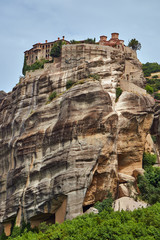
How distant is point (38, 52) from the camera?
206ft

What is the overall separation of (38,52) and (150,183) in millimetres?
30437

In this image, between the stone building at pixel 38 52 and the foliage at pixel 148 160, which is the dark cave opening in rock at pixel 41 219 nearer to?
the foliage at pixel 148 160

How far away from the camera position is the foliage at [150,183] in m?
38.3

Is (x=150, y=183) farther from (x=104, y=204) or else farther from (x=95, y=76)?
(x=95, y=76)

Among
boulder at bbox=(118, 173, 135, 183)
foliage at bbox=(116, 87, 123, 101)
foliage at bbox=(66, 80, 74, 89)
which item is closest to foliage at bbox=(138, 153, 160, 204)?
boulder at bbox=(118, 173, 135, 183)

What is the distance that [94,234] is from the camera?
97.6 ft

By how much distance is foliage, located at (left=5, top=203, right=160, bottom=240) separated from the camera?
29094 millimetres

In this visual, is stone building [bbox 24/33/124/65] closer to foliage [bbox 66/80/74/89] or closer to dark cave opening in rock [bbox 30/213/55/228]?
foliage [bbox 66/80/74/89]

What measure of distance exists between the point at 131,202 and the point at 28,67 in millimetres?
29830

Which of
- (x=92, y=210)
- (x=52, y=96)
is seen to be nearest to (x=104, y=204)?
(x=92, y=210)

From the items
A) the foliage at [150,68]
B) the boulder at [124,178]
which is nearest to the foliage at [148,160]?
the boulder at [124,178]

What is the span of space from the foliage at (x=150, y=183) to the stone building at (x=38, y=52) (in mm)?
25673

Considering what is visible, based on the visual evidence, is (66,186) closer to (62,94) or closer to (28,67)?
(62,94)

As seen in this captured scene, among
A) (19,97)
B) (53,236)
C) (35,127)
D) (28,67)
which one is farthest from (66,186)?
(28,67)
